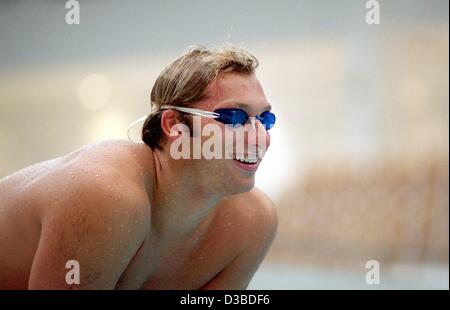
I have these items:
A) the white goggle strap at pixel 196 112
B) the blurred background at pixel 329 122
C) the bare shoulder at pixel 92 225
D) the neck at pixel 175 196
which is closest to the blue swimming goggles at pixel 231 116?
the white goggle strap at pixel 196 112

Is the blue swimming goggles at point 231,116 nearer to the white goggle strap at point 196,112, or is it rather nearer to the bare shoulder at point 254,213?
the white goggle strap at point 196,112

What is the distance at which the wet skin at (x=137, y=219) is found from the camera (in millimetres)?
1247

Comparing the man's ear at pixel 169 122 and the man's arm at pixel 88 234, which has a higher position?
the man's ear at pixel 169 122

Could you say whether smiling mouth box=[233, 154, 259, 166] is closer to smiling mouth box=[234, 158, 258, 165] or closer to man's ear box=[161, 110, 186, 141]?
smiling mouth box=[234, 158, 258, 165]

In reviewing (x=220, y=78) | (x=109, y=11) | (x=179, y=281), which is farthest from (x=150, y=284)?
(x=109, y=11)

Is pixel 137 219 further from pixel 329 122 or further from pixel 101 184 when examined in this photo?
pixel 329 122

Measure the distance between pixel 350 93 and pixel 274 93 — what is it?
50 centimetres

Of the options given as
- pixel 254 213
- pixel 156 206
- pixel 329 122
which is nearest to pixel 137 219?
pixel 156 206

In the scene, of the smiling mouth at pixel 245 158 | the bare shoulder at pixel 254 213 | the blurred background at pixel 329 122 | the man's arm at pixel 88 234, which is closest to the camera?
the man's arm at pixel 88 234

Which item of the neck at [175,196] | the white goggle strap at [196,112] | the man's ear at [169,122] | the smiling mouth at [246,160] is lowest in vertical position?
the neck at [175,196]

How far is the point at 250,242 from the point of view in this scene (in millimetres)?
1720

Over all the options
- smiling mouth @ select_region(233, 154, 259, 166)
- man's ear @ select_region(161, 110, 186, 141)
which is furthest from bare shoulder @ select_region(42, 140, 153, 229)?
smiling mouth @ select_region(233, 154, 259, 166)

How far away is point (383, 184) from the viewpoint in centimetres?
383

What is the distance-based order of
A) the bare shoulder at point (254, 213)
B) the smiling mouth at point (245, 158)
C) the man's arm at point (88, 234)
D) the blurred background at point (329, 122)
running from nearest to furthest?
the man's arm at point (88, 234), the smiling mouth at point (245, 158), the bare shoulder at point (254, 213), the blurred background at point (329, 122)
